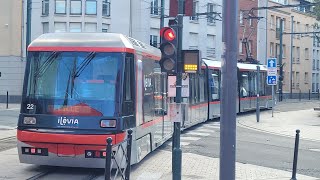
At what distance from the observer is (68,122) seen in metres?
10.3

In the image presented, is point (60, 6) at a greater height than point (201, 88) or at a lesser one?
greater

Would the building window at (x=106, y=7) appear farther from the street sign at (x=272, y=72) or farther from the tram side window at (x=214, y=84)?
the street sign at (x=272, y=72)

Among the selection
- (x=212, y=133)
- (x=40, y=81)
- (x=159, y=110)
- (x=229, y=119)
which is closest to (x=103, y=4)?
(x=212, y=133)

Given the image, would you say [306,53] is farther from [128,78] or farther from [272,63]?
[128,78]

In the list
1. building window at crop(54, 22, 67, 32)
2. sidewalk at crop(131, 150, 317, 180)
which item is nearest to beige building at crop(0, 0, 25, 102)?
building window at crop(54, 22, 67, 32)

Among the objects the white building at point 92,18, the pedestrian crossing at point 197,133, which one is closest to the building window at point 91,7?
the white building at point 92,18

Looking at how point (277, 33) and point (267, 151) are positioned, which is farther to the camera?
point (277, 33)

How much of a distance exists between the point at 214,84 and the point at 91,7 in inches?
879

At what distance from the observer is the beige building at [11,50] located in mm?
46094

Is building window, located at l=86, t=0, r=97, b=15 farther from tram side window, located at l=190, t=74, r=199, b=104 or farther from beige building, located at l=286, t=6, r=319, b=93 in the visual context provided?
beige building, located at l=286, t=6, r=319, b=93

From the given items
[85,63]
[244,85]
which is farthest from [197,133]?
[244,85]

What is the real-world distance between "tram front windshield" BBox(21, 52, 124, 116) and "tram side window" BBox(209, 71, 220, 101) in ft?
49.3

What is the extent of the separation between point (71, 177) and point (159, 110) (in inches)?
163

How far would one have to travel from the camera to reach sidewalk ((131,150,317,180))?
1094cm
